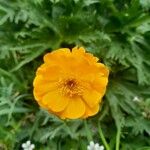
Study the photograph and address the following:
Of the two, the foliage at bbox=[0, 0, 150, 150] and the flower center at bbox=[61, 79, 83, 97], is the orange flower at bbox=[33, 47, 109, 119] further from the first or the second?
the foliage at bbox=[0, 0, 150, 150]

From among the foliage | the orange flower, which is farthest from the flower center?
the foliage

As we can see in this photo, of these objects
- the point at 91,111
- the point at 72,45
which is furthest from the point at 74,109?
the point at 72,45

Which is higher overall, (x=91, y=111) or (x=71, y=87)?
(x=71, y=87)

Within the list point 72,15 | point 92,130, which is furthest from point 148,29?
point 92,130

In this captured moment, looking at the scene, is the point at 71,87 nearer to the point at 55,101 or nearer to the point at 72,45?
the point at 55,101

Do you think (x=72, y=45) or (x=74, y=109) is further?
(x=72, y=45)

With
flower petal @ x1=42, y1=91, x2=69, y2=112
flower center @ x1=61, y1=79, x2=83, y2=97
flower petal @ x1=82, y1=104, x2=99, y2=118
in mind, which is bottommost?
flower petal @ x1=82, y1=104, x2=99, y2=118

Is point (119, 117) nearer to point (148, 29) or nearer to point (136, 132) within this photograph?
point (136, 132)
